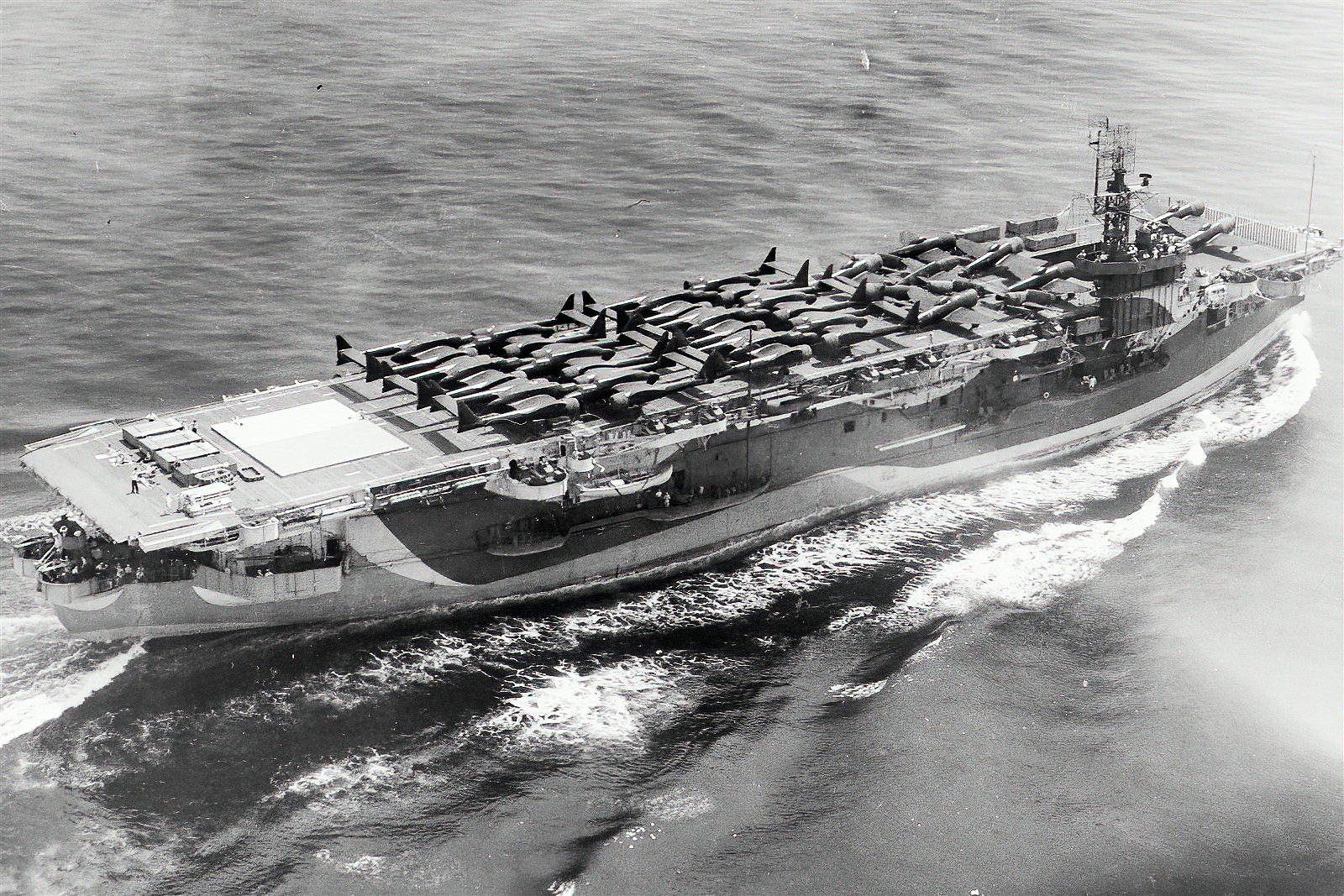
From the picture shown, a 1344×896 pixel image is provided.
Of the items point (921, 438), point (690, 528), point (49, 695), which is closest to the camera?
point (49, 695)

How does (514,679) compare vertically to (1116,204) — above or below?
below

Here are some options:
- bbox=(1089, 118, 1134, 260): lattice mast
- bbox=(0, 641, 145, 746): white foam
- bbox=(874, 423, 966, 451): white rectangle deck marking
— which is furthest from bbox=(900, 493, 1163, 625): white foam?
bbox=(0, 641, 145, 746): white foam

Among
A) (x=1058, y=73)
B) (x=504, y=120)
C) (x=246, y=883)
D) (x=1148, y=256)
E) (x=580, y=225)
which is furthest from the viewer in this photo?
(x=1058, y=73)

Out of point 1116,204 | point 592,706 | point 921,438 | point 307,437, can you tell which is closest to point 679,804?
point 592,706

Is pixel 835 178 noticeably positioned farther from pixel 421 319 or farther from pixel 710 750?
pixel 710 750

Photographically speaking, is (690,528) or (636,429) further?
(690,528)

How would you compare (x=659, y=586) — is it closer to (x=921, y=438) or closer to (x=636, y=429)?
(x=636, y=429)

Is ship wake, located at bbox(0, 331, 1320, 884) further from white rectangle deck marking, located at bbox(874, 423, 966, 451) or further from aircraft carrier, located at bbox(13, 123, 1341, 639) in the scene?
white rectangle deck marking, located at bbox(874, 423, 966, 451)

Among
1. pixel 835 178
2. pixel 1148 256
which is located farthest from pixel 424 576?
pixel 835 178
